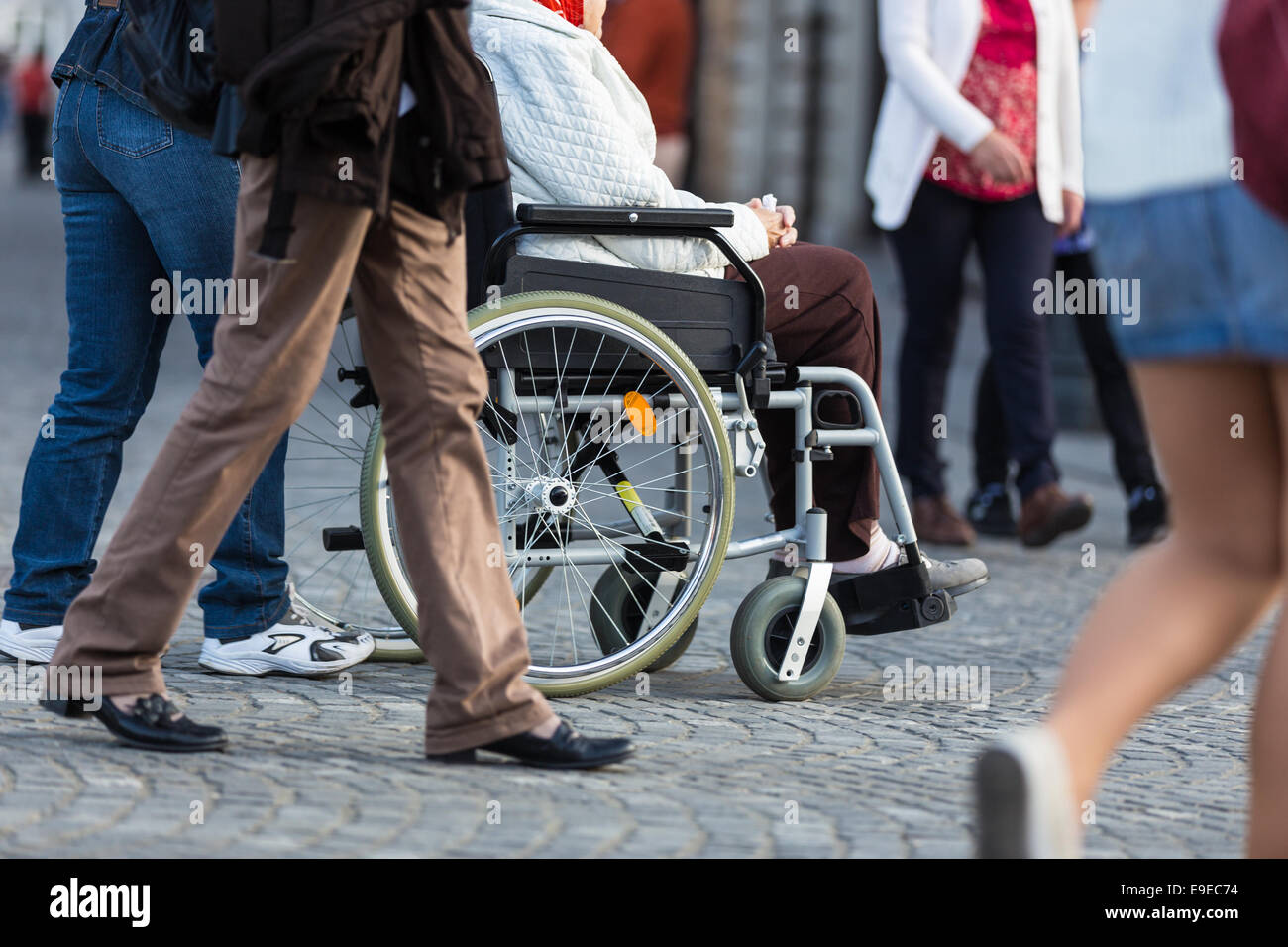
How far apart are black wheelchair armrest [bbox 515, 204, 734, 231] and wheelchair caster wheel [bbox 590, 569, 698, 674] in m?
0.83

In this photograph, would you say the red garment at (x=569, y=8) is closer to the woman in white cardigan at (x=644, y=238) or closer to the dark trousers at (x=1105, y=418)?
the woman in white cardigan at (x=644, y=238)

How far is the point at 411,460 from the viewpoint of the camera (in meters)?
3.28

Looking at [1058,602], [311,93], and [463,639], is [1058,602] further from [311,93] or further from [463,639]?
[311,93]

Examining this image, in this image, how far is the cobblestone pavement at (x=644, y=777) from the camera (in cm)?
294

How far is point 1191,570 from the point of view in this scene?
2.45 meters

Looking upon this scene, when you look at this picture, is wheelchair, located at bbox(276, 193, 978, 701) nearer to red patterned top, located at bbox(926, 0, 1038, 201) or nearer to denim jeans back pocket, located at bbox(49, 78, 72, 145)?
denim jeans back pocket, located at bbox(49, 78, 72, 145)

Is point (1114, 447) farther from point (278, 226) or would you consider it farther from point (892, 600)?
point (278, 226)

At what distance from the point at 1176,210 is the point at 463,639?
1427 mm

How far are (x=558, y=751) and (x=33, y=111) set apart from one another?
109 ft

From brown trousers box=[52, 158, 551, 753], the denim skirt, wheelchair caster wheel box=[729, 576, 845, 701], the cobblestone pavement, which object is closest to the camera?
the denim skirt

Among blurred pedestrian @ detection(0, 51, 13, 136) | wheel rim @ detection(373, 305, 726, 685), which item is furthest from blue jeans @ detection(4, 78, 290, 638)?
blurred pedestrian @ detection(0, 51, 13, 136)

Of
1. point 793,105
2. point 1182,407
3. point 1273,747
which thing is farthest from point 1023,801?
point 793,105

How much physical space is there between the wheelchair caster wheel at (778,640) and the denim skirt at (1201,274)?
68.6 inches

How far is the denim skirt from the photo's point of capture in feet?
7.41
